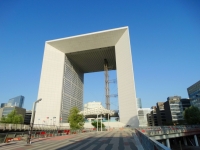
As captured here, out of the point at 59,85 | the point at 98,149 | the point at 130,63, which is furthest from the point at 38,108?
the point at 98,149

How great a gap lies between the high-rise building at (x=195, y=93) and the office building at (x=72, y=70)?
61.7 metres

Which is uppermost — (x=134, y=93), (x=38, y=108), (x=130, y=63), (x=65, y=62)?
(x=65, y=62)

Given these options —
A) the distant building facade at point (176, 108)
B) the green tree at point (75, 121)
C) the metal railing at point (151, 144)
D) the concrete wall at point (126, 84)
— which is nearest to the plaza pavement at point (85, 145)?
the metal railing at point (151, 144)

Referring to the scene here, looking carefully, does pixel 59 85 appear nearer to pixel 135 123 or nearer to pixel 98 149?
pixel 135 123

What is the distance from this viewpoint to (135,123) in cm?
6109

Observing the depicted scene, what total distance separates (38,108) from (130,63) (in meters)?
51.8


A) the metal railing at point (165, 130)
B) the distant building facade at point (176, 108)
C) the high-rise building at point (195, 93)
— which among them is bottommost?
the metal railing at point (165, 130)

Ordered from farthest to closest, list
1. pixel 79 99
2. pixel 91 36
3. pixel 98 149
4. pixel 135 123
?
pixel 79 99 → pixel 91 36 → pixel 135 123 → pixel 98 149

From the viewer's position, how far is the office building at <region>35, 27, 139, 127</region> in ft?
228

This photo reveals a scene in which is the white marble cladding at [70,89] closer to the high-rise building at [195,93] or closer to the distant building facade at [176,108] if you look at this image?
the distant building facade at [176,108]

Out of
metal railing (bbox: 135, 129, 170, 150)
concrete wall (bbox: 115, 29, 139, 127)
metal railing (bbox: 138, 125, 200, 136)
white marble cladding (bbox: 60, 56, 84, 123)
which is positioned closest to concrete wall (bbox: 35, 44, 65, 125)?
white marble cladding (bbox: 60, 56, 84, 123)

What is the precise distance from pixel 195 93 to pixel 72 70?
8991 centimetres

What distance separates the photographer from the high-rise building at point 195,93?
9945 centimetres

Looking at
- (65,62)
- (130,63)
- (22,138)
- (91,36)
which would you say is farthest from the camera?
(65,62)
